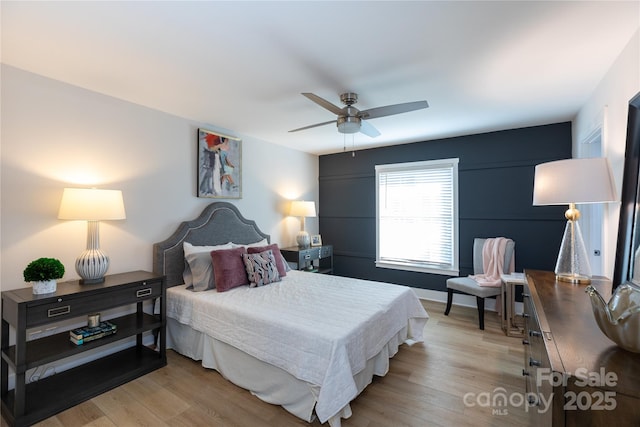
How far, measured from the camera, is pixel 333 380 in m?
1.81

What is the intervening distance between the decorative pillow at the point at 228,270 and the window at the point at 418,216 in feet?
8.62

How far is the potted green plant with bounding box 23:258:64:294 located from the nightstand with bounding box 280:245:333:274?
2768 mm

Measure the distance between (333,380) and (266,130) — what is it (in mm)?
3126

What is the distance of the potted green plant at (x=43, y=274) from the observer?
2.04m

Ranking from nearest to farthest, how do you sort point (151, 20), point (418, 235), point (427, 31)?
point (151, 20), point (427, 31), point (418, 235)

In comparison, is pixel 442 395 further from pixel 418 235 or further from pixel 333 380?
pixel 418 235

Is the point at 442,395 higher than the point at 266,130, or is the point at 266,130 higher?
the point at 266,130

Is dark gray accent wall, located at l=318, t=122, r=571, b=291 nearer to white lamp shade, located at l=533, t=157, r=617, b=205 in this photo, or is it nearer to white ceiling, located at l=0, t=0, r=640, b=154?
white ceiling, located at l=0, t=0, r=640, b=154

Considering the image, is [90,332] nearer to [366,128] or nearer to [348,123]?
[348,123]

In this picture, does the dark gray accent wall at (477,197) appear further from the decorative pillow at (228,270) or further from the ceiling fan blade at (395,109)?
the decorative pillow at (228,270)

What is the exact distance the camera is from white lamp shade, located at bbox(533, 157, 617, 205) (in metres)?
1.81

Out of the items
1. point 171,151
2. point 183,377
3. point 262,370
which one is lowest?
point 183,377

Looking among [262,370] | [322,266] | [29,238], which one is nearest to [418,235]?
[322,266]

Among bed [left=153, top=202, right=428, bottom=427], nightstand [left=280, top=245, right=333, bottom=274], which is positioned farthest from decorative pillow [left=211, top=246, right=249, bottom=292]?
nightstand [left=280, top=245, right=333, bottom=274]
